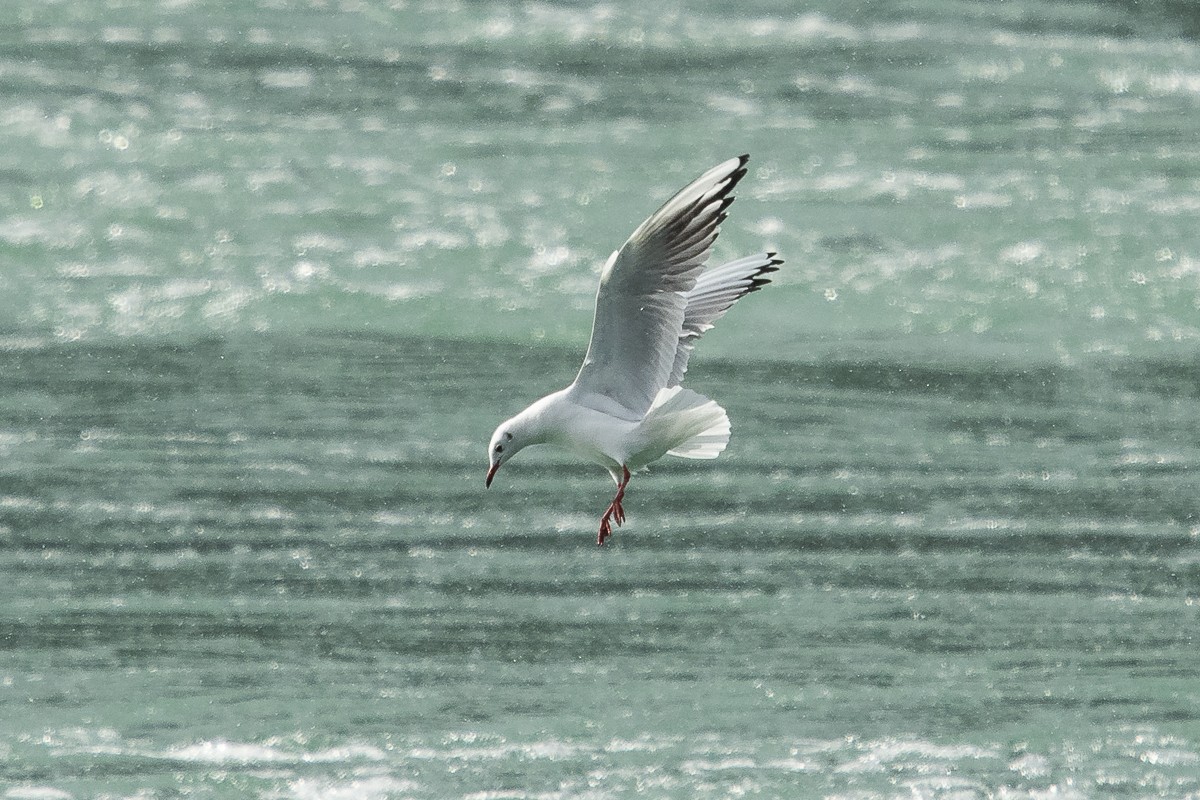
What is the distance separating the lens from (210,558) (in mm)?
2059

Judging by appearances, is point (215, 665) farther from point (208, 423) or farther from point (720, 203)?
point (720, 203)

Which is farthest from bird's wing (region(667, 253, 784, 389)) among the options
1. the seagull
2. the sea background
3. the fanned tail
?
the sea background

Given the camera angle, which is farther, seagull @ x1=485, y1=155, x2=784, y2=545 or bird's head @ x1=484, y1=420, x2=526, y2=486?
bird's head @ x1=484, y1=420, x2=526, y2=486

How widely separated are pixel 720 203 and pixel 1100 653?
2.16 ft

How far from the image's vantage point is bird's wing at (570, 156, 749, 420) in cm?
156

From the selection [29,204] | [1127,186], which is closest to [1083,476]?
Answer: [1127,186]

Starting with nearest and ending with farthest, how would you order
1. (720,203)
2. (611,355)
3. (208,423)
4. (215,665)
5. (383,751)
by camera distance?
(720,203) → (611,355) → (383,751) → (215,665) → (208,423)

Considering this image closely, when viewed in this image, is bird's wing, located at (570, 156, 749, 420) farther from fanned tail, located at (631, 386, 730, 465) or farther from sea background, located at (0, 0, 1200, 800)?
sea background, located at (0, 0, 1200, 800)

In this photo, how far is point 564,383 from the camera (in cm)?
226

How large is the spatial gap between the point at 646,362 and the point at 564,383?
592 mm

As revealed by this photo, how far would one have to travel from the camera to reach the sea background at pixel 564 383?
1823mm

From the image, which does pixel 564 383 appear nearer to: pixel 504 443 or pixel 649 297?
pixel 504 443

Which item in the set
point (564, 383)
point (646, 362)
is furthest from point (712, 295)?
point (564, 383)

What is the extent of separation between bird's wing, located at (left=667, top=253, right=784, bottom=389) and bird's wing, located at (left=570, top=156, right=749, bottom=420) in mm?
47
